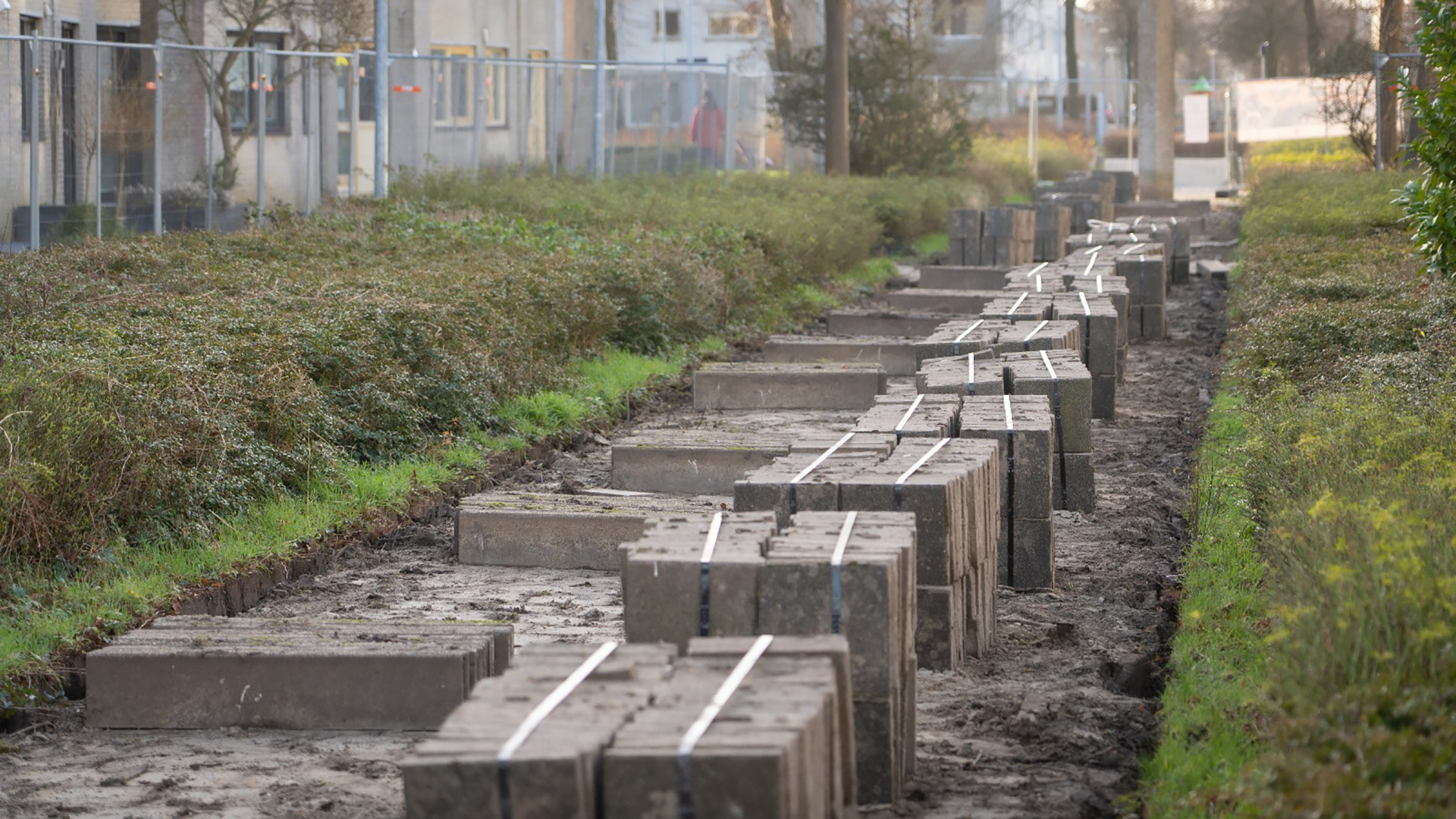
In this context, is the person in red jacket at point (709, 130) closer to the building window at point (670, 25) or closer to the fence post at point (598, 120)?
the fence post at point (598, 120)

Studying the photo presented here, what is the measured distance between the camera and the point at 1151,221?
24094 mm

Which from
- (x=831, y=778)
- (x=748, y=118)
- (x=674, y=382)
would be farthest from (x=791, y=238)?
(x=831, y=778)

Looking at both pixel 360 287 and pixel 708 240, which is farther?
pixel 708 240

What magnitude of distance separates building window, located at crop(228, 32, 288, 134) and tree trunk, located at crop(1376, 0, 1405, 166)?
19319 mm

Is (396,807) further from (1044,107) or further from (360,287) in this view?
(1044,107)

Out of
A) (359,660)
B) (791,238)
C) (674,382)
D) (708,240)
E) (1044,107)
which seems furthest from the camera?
(1044,107)

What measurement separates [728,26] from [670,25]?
306 cm

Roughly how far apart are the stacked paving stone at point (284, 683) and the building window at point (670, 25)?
236 ft

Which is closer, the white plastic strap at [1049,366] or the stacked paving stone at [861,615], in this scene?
the stacked paving stone at [861,615]

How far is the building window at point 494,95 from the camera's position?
29062 millimetres

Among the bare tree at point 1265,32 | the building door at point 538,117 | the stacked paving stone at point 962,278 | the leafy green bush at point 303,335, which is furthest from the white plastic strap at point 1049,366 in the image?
the bare tree at point 1265,32

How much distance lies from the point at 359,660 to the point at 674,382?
896 cm

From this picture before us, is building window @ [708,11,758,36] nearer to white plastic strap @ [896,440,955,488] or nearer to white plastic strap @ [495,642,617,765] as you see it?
white plastic strap @ [896,440,955,488]

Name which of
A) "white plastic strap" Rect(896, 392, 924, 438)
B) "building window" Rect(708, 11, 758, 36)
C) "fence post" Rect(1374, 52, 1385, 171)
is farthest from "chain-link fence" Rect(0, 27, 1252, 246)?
"building window" Rect(708, 11, 758, 36)
